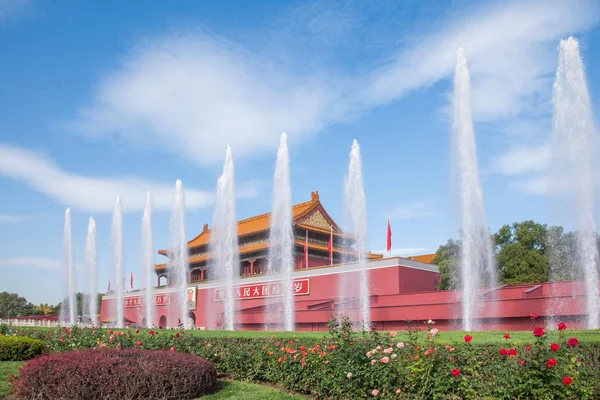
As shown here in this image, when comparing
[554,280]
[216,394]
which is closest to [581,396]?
[216,394]

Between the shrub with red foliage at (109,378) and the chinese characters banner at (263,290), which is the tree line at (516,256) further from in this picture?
the shrub with red foliage at (109,378)

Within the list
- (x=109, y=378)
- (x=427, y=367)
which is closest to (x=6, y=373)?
(x=109, y=378)

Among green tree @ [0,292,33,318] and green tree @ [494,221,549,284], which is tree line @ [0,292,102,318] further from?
green tree @ [494,221,549,284]

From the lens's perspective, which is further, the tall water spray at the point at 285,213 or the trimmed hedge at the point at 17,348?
the tall water spray at the point at 285,213

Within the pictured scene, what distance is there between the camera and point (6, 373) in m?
8.91

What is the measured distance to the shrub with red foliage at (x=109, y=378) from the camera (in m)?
6.43

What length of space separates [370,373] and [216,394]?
234 centimetres

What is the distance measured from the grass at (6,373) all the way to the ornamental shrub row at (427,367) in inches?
129

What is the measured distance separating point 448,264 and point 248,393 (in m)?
19.0

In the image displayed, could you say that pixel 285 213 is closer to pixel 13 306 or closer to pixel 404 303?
pixel 404 303

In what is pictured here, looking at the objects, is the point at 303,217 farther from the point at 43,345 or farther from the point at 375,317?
the point at 43,345

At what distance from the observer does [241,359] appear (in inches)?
343

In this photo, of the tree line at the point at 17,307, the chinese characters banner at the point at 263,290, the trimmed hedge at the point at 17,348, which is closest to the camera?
the trimmed hedge at the point at 17,348

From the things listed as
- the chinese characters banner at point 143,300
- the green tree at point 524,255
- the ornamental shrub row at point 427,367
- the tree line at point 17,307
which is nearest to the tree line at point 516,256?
the green tree at point 524,255
